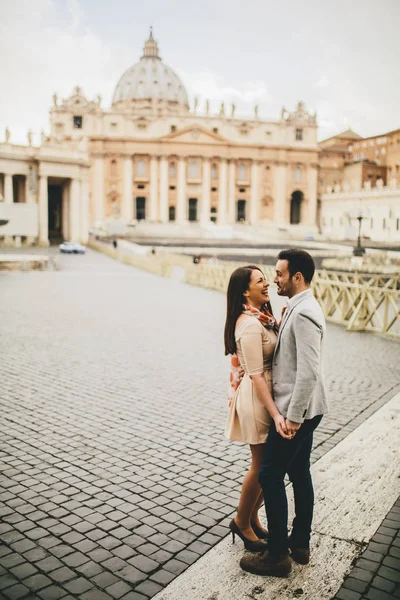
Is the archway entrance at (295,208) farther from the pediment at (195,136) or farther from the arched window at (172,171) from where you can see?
the arched window at (172,171)

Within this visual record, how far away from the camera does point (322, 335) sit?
3547 mm

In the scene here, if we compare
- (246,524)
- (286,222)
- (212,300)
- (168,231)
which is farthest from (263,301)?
(286,222)

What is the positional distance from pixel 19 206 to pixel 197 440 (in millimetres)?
27904

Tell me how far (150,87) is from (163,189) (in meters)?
32.1

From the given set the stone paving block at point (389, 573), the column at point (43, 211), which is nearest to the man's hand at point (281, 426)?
the stone paving block at point (389, 573)

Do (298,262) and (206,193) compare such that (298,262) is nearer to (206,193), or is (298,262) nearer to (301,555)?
(301,555)

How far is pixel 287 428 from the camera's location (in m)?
3.43

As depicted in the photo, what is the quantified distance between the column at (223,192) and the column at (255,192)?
3.87 metres

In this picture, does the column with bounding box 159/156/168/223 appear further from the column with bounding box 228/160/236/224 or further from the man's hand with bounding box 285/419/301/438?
the man's hand with bounding box 285/419/301/438

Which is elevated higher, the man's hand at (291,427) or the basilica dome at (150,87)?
the basilica dome at (150,87)

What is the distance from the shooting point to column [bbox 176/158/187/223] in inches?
3307

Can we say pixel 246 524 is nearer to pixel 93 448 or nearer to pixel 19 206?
pixel 93 448

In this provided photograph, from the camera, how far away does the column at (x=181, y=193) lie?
8400 cm

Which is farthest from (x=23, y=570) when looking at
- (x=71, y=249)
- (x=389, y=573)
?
(x=71, y=249)
